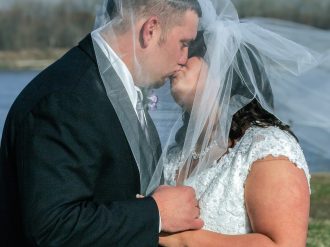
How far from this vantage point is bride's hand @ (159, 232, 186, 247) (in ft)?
12.8

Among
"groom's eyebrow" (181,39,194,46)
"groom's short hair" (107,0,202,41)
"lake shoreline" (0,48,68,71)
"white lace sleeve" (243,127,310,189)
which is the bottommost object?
"lake shoreline" (0,48,68,71)

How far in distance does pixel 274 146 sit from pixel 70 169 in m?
0.81

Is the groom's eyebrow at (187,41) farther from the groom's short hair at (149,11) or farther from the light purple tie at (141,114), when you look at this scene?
the light purple tie at (141,114)

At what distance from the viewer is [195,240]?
155 inches

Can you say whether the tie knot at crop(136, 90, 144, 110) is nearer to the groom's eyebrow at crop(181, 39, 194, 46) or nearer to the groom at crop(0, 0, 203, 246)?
the groom at crop(0, 0, 203, 246)

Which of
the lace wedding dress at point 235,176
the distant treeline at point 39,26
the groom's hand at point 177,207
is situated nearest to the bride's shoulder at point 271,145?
the lace wedding dress at point 235,176

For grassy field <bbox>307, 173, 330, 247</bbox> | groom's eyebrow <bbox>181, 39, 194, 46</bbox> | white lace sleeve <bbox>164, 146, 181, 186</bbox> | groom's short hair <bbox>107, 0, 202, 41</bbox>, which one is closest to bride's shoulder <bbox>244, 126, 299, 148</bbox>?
white lace sleeve <bbox>164, 146, 181, 186</bbox>

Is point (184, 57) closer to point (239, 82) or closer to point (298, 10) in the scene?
point (239, 82)

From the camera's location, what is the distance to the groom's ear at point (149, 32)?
375cm

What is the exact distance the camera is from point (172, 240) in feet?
12.9

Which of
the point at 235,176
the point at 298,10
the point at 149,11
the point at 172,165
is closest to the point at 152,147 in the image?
the point at 172,165

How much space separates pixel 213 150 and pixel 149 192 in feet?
1.13

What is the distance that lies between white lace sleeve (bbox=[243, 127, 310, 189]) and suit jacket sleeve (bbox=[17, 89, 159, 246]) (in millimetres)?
512

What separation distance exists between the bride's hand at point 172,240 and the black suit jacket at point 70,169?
0.69 ft
